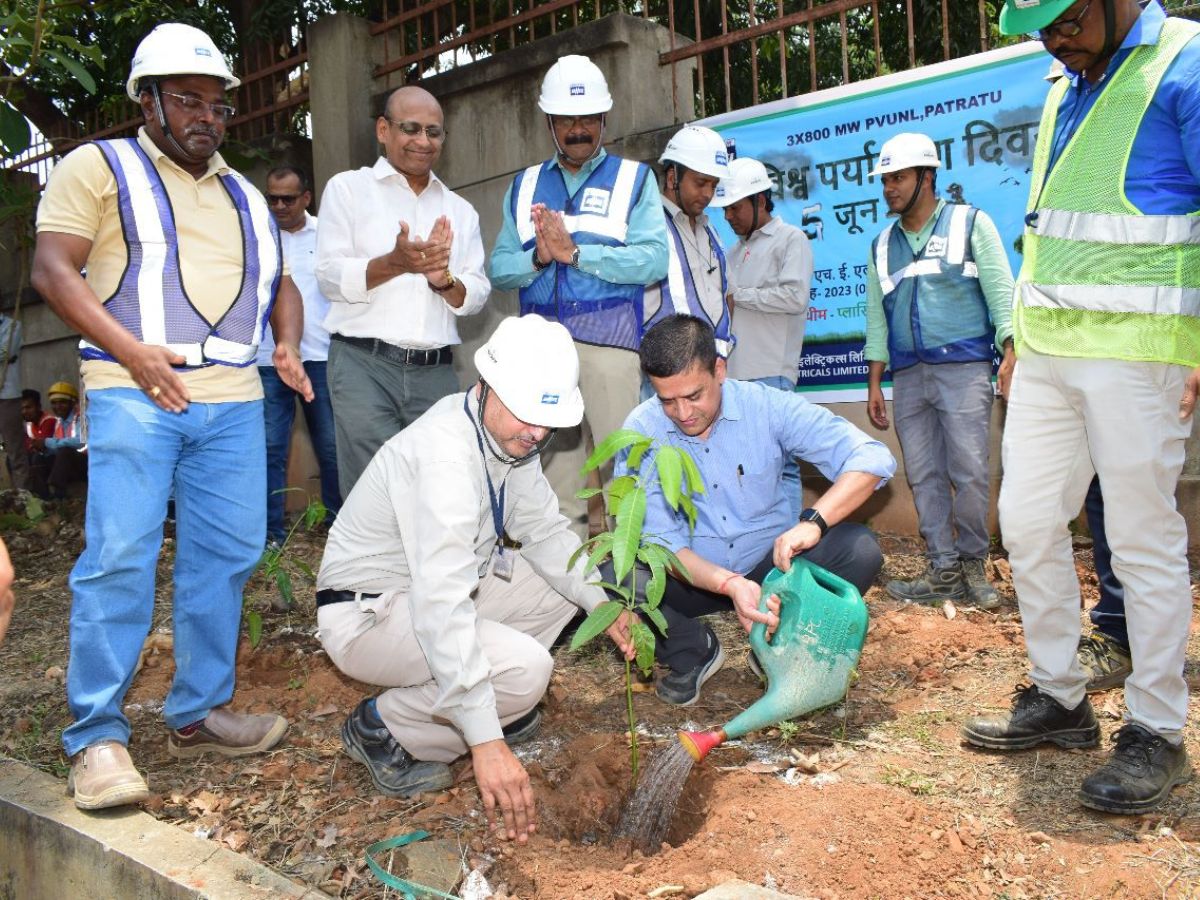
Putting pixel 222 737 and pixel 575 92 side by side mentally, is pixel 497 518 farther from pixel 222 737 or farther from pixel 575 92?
pixel 575 92

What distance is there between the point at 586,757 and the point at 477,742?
681mm

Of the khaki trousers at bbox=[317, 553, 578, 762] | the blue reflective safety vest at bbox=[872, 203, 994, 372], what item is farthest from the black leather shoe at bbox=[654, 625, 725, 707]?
the blue reflective safety vest at bbox=[872, 203, 994, 372]

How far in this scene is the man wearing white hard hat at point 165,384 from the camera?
2.88m

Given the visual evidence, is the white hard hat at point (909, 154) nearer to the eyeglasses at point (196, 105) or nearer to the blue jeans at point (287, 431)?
the eyeglasses at point (196, 105)

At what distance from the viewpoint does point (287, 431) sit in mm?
5898

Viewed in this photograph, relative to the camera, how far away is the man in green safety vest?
8.67 ft

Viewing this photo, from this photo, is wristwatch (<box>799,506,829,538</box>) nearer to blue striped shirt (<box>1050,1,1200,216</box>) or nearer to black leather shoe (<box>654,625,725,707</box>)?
black leather shoe (<box>654,625,725,707</box>)

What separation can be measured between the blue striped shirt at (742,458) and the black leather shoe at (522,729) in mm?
720

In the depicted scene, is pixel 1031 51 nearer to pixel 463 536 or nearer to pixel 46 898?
pixel 463 536

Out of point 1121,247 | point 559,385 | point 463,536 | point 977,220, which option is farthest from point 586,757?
point 977,220

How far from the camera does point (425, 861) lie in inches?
104

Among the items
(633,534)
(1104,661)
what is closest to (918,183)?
(1104,661)

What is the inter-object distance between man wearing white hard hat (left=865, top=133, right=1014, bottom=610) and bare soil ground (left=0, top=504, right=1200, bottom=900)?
0.48 m

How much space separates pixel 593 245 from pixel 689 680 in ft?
5.86
